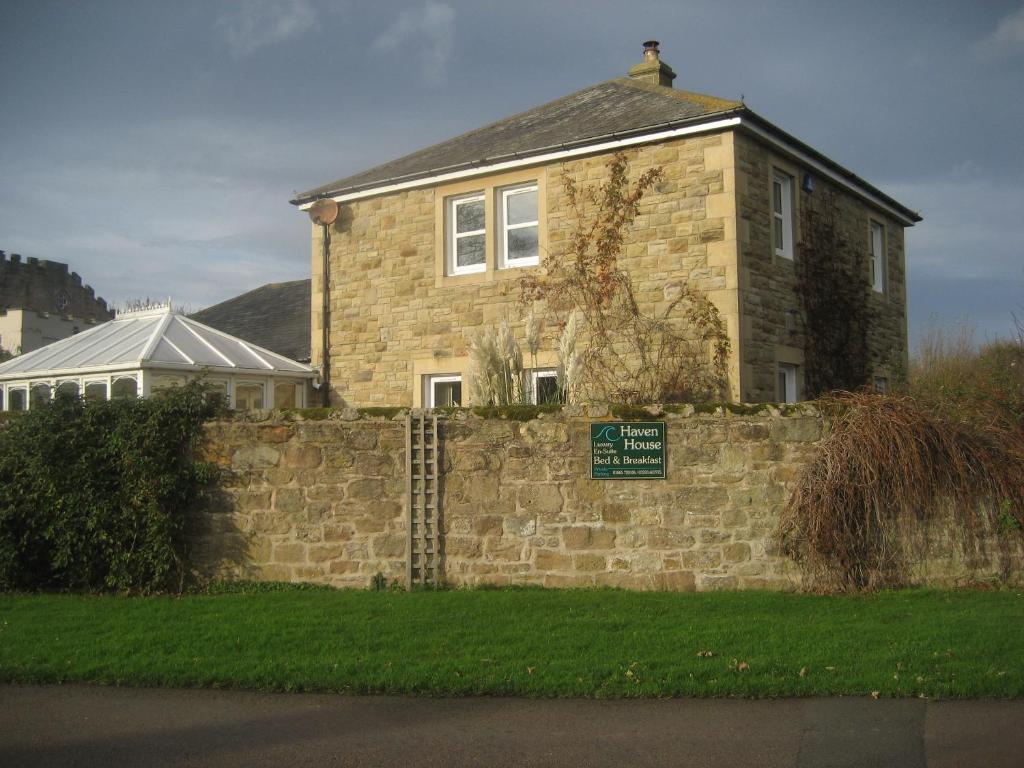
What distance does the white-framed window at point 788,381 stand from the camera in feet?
51.2

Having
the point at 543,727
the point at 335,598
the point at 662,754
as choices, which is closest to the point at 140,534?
the point at 335,598

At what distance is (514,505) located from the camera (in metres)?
10.6

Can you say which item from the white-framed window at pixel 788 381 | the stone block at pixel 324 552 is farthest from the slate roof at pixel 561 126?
the stone block at pixel 324 552

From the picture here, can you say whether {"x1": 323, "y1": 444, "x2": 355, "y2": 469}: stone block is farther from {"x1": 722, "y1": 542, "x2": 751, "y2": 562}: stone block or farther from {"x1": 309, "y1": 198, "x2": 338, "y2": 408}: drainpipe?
{"x1": 309, "y1": 198, "x2": 338, "y2": 408}: drainpipe

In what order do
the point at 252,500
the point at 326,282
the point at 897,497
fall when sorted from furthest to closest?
the point at 326,282, the point at 252,500, the point at 897,497

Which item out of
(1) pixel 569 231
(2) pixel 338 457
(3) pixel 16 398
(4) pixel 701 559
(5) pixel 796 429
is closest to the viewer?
(5) pixel 796 429

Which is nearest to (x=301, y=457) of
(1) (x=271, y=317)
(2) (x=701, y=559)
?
(2) (x=701, y=559)

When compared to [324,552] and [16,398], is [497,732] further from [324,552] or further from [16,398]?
[16,398]

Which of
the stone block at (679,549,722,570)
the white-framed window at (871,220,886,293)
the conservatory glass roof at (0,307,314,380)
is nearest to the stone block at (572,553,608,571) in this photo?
the stone block at (679,549,722,570)

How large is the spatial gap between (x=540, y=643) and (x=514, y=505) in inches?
111

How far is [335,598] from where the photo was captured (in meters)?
10.1

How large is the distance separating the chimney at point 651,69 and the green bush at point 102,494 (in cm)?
1069

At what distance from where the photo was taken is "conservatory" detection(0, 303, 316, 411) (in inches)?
651

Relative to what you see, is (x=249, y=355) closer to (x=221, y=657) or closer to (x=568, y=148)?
(x=568, y=148)
